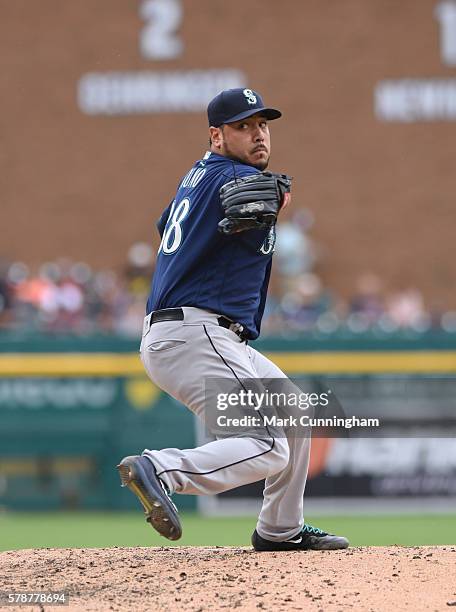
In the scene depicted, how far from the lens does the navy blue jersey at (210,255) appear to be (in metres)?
4.96

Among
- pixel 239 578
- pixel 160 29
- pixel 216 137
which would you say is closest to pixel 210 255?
pixel 216 137

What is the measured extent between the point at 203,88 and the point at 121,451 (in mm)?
9866

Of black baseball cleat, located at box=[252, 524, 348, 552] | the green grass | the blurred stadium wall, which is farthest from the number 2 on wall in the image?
black baseball cleat, located at box=[252, 524, 348, 552]

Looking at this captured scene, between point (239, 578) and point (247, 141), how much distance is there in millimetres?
1908

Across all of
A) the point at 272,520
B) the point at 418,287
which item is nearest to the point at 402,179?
the point at 418,287

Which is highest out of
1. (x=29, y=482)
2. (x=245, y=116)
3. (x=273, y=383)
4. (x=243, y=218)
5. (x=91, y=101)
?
(x=91, y=101)

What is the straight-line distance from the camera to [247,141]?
5.14 metres

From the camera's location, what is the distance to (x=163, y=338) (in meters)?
5.02

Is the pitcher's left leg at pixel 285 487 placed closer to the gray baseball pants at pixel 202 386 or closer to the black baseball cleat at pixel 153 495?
the gray baseball pants at pixel 202 386

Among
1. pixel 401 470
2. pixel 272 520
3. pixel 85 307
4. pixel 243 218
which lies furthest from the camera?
pixel 85 307

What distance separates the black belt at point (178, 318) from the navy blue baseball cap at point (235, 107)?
0.87 metres

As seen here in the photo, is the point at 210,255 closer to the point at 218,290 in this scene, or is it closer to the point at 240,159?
the point at 218,290

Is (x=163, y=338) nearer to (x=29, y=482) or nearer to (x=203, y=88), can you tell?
(x=29, y=482)

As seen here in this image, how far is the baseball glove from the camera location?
15.5ft
